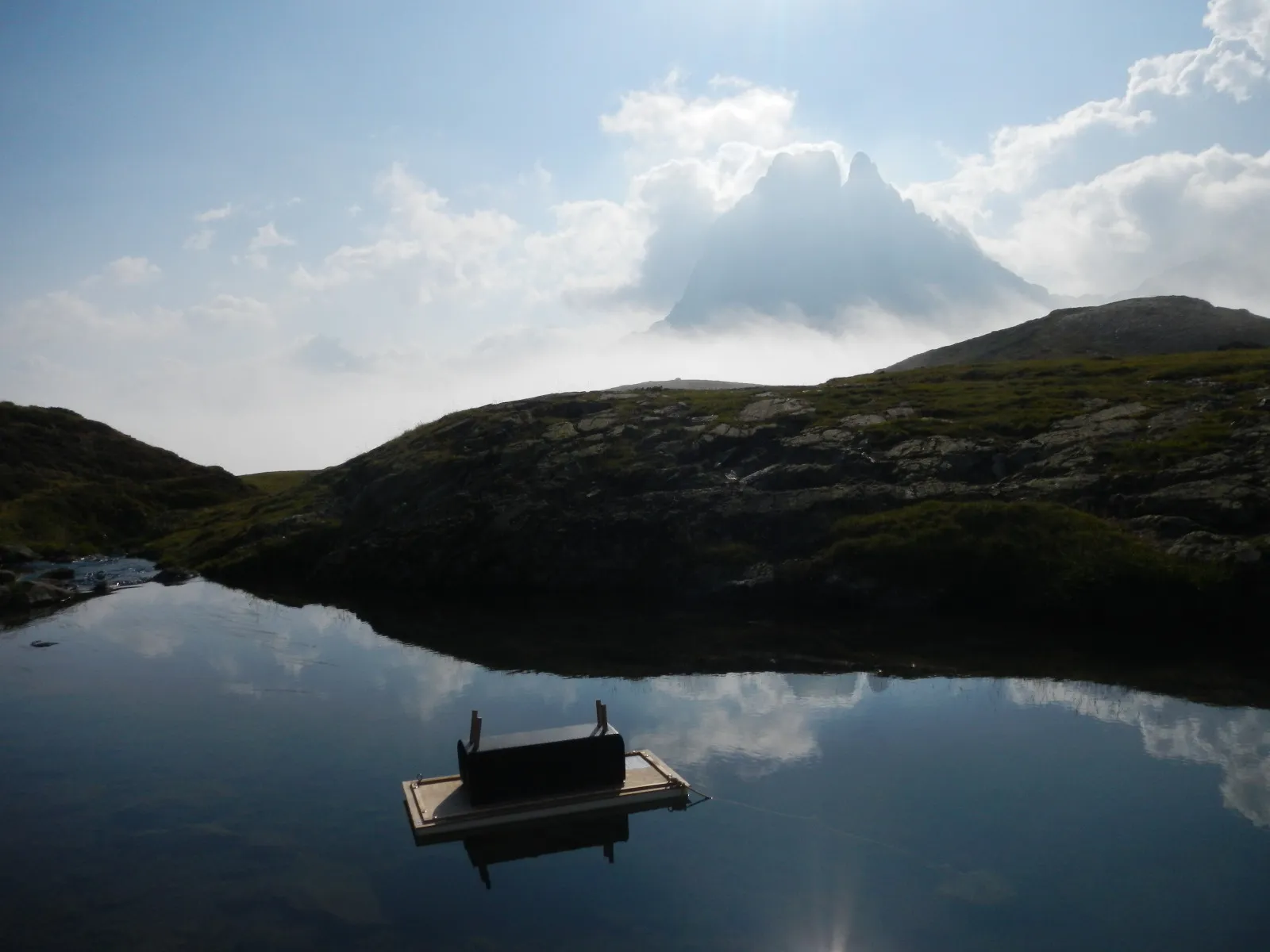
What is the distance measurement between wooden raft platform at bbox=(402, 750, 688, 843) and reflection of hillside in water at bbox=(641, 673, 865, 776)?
358 centimetres

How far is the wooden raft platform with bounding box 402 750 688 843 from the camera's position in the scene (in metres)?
26.7

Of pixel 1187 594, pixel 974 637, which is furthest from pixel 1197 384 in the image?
pixel 974 637

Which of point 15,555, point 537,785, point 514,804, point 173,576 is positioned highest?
point 15,555

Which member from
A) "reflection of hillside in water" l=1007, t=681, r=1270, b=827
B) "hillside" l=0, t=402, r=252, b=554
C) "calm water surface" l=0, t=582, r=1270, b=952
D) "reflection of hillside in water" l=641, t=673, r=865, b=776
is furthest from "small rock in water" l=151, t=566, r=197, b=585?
"reflection of hillside in water" l=1007, t=681, r=1270, b=827

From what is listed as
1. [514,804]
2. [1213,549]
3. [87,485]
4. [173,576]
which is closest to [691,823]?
[514,804]

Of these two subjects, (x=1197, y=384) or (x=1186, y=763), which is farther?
(x=1197, y=384)

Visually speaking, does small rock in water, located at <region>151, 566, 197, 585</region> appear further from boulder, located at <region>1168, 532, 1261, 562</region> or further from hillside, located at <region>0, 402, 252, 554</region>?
boulder, located at <region>1168, 532, 1261, 562</region>

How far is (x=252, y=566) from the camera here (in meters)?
85.0

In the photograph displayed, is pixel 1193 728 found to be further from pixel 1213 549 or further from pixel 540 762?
pixel 540 762

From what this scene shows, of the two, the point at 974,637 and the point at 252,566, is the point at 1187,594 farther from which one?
the point at 252,566

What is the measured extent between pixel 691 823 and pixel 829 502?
143 feet

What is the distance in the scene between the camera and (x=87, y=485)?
389 ft

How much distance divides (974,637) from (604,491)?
34727mm

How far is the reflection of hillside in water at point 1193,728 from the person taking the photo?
28938 mm
